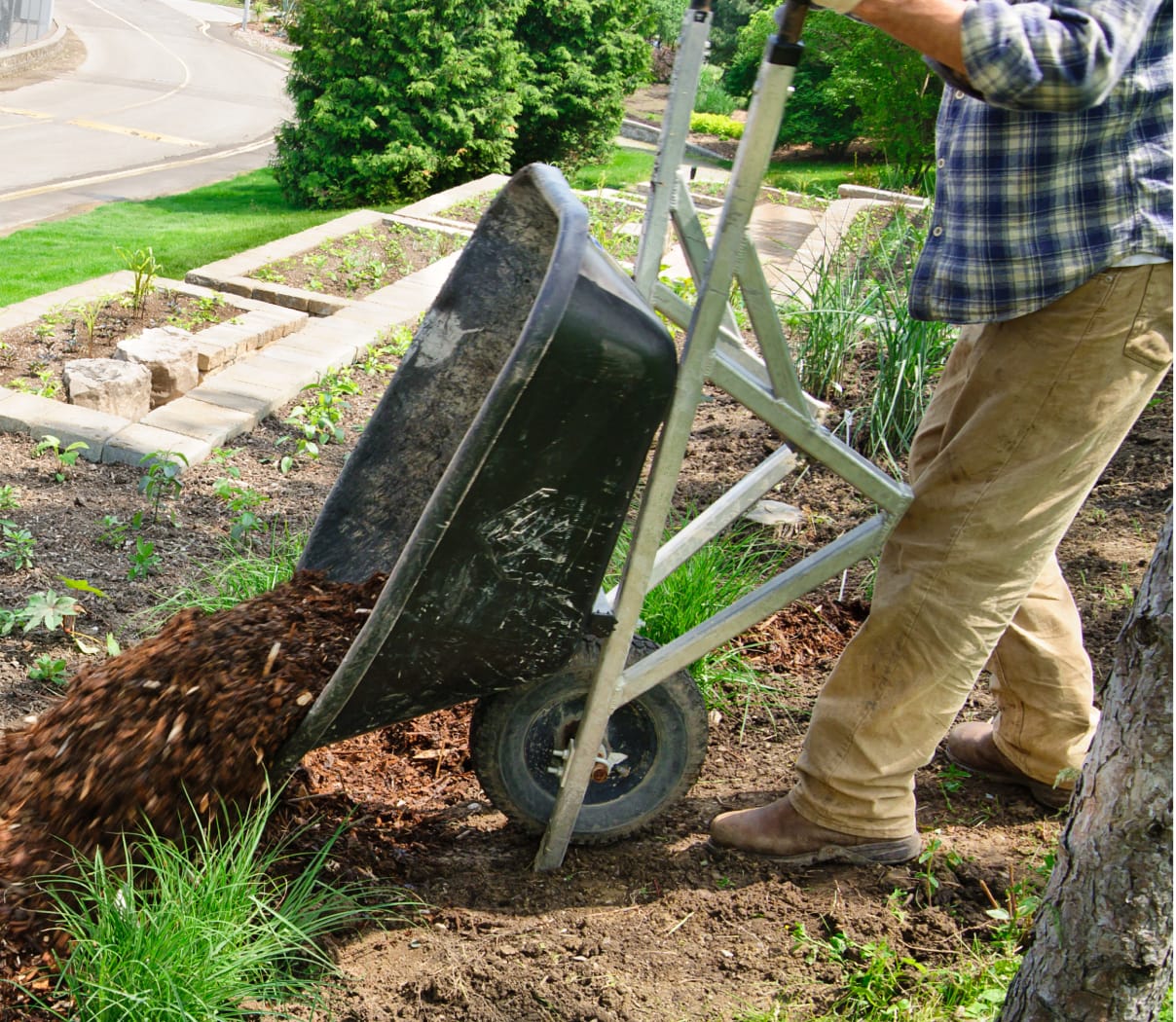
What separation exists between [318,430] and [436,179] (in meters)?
7.41

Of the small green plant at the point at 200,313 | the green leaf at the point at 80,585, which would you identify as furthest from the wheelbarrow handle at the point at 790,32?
the small green plant at the point at 200,313

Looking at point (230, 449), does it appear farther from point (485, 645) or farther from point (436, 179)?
point (436, 179)

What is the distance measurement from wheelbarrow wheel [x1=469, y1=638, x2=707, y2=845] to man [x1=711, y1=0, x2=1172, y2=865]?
0.19m

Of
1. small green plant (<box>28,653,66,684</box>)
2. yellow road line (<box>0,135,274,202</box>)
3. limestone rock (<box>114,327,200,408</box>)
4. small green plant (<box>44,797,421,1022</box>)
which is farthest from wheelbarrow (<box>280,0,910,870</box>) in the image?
yellow road line (<box>0,135,274,202</box>)

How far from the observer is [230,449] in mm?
4277

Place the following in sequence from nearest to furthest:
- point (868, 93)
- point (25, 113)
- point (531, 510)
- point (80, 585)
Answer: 1. point (531, 510)
2. point (80, 585)
3. point (868, 93)
4. point (25, 113)

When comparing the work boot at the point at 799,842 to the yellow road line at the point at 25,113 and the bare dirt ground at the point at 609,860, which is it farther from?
the yellow road line at the point at 25,113

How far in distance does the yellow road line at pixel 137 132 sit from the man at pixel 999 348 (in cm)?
1678

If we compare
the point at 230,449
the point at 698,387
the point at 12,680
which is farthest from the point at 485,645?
the point at 230,449

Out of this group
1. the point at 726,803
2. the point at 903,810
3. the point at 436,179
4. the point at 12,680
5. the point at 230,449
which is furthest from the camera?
the point at 436,179

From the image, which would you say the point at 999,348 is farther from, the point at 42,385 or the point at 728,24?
the point at 728,24

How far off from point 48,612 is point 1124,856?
2.43m

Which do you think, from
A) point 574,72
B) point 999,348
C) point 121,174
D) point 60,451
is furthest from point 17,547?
point 121,174

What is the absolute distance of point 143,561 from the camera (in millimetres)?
3330
